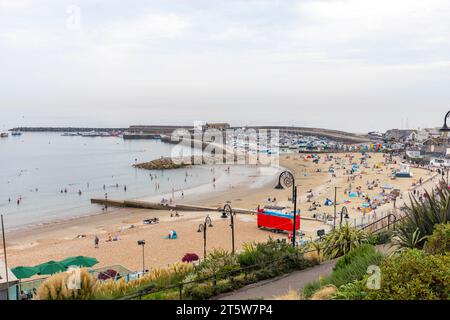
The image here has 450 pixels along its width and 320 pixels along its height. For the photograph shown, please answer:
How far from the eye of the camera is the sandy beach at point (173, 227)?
2188 cm

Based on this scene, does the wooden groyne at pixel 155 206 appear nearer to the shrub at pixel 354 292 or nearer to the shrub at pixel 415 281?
the shrub at pixel 354 292

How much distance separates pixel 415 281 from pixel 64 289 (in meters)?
4.68

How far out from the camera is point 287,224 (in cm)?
2339

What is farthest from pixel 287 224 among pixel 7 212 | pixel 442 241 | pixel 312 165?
pixel 312 165

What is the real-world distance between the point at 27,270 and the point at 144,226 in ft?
47.2

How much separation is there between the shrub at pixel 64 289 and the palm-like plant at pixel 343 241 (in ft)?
22.1

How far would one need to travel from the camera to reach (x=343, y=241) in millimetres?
10961

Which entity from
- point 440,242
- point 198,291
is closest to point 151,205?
point 198,291

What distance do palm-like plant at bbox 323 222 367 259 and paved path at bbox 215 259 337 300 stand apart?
53.9 inches

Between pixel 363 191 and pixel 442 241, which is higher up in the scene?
pixel 442 241

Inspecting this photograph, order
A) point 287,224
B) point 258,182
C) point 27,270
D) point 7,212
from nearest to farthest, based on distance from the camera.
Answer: point 27,270, point 287,224, point 7,212, point 258,182

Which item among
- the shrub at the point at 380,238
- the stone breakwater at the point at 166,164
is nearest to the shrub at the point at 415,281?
the shrub at the point at 380,238

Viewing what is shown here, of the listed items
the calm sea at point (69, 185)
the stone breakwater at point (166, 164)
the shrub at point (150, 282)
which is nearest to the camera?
the shrub at point (150, 282)
